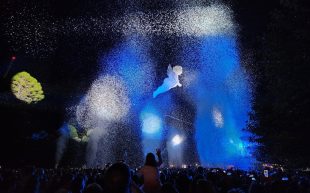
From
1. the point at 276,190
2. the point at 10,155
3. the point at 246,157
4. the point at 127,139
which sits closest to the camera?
the point at 276,190

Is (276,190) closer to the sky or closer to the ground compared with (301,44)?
closer to the ground

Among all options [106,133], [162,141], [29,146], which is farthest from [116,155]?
[29,146]

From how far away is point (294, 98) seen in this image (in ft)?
57.8

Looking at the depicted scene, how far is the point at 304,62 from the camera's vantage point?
16859mm

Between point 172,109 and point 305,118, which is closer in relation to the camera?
point 305,118

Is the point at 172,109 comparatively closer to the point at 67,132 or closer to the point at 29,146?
the point at 67,132

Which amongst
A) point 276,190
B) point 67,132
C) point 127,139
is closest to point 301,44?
point 276,190

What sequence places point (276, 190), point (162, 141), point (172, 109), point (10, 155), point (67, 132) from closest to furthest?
1. point (276, 190)
2. point (10, 155)
3. point (67, 132)
4. point (162, 141)
5. point (172, 109)

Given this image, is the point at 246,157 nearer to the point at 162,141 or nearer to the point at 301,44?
the point at 162,141

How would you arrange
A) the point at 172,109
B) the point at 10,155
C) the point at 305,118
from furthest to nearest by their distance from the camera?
the point at 172,109
the point at 10,155
the point at 305,118

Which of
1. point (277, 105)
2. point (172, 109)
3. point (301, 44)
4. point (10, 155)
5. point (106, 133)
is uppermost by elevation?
point (172, 109)

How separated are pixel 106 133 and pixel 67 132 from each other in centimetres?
1816

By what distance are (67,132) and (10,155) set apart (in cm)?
901

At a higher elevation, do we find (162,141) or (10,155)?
(162,141)
